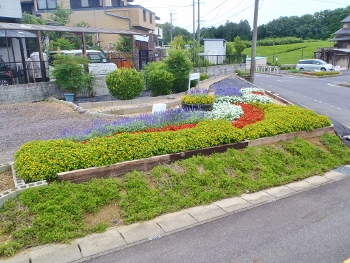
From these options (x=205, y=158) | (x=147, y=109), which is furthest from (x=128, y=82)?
(x=205, y=158)

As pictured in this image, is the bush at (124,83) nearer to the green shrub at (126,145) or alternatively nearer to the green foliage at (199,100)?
the green foliage at (199,100)

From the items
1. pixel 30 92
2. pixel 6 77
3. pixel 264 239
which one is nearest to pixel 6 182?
pixel 264 239

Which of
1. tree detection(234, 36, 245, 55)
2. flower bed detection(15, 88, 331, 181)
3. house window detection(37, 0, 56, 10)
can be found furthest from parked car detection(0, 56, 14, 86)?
tree detection(234, 36, 245, 55)

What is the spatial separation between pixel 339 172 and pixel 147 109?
21.7 ft

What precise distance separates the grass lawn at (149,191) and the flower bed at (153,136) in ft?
1.15

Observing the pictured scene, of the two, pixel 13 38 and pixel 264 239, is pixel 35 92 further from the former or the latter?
pixel 264 239

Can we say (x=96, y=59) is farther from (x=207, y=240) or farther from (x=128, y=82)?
(x=207, y=240)

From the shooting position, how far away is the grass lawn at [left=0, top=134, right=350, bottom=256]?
401 cm

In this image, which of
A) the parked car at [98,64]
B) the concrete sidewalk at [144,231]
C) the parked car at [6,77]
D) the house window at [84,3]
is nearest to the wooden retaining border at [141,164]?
the concrete sidewalk at [144,231]

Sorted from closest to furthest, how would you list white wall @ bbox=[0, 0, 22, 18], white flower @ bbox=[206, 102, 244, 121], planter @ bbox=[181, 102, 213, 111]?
white flower @ bbox=[206, 102, 244, 121], planter @ bbox=[181, 102, 213, 111], white wall @ bbox=[0, 0, 22, 18]

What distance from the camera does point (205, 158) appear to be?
602 cm

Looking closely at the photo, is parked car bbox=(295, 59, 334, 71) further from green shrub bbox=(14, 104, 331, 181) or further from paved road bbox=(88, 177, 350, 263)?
paved road bbox=(88, 177, 350, 263)

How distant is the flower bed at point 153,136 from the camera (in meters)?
4.94

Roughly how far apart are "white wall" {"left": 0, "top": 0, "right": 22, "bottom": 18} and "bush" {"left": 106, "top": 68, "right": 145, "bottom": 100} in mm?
9531
